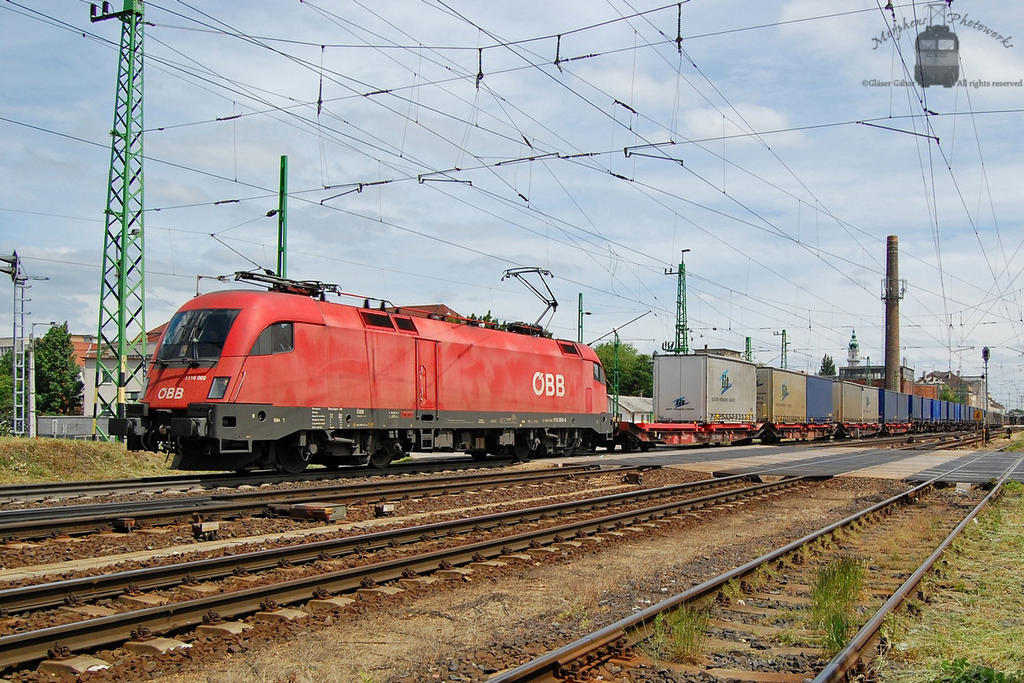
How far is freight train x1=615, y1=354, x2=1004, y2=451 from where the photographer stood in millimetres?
34469

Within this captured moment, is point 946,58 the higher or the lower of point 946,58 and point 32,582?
the higher

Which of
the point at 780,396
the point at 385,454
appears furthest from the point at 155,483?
the point at 780,396

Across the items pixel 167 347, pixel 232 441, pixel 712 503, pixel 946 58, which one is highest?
pixel 946 58

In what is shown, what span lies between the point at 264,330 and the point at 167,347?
212cm

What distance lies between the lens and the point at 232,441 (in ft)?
51.4

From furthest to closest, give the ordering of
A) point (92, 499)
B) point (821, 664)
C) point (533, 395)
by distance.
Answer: point (533, 395) → point (92, 499) → point (821, 664)

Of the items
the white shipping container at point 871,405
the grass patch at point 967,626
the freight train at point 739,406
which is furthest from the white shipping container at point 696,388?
the grass patch at point 967,626

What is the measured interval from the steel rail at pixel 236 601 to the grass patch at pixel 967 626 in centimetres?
454

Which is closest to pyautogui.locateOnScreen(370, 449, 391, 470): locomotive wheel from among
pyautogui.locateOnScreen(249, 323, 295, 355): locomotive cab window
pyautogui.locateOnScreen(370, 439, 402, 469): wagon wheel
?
pyautogui.locateOnScreen(370, 439, 402, 469): wagon wheel

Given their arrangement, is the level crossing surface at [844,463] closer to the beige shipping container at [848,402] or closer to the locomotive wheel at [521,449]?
the locomotive wheel at [521,449]

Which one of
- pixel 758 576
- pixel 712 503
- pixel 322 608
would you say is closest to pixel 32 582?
pixel 322 608

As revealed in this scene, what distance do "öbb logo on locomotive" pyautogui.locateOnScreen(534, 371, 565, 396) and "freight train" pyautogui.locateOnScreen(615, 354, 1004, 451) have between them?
907cm

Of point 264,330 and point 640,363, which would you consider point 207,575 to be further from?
point 640,363

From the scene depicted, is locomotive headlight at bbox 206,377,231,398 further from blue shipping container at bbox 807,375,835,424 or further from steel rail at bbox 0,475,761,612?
blue shipping container at bbox 807,375,835,424
